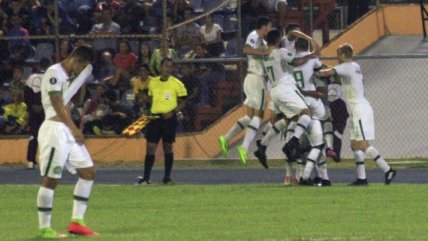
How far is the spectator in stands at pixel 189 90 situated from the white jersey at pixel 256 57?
5.36 meters

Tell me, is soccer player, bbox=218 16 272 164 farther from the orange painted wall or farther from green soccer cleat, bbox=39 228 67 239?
green soccer cleat, bbox=39 228 67 239

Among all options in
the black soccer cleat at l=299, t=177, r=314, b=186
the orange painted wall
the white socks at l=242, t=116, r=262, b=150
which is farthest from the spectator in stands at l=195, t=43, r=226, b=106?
the black soccer cleat at l=299, t=177, r=314, b=186

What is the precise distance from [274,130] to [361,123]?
167 cm

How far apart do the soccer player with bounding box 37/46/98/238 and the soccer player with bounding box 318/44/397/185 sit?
7.88 metres

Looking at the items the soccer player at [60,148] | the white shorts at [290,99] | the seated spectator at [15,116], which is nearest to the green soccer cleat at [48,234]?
the soccer player at [60,148]

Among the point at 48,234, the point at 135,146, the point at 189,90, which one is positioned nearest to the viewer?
the point at 48,234

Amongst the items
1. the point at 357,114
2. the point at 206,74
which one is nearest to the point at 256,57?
the point at 357,114

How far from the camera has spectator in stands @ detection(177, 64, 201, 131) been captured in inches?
1231

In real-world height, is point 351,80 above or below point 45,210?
below

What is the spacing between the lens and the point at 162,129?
25531 millimetres

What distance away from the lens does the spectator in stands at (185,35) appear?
3269 centimetres

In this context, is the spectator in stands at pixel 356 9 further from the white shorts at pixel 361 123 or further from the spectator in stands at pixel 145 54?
the white shorts at pixel 361 123

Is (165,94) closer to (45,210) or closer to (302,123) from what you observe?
(302,123)

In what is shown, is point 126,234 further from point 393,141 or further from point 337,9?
point 337,9
